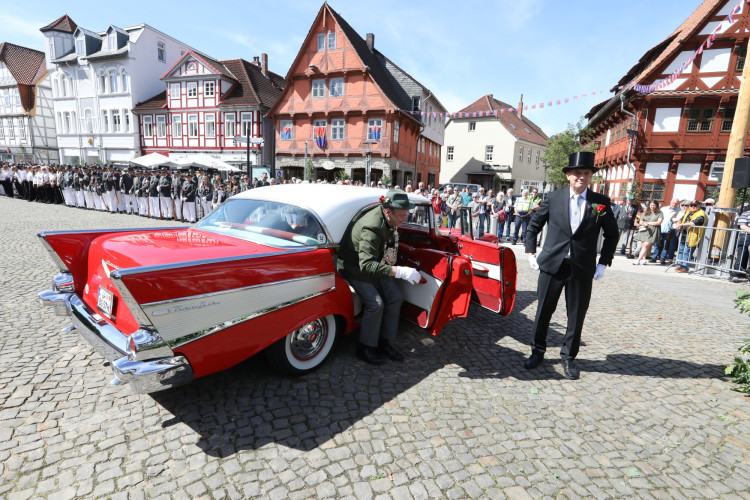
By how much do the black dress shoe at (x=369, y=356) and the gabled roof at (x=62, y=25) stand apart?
1963 inches

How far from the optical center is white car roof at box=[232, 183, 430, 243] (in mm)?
3629

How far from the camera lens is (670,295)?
7.37 m

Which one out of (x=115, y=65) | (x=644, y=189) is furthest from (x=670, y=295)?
(x=115, y=65)

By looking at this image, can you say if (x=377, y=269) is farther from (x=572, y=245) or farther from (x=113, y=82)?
(x=113, y=82)

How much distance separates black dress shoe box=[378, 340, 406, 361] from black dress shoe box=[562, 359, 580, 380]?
162cm

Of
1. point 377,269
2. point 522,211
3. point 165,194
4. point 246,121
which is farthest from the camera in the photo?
point 246,121

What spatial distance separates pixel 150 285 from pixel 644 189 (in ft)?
88.8

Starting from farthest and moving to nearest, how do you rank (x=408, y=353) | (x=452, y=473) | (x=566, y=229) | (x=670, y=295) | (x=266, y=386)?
(x=670, y=295) → (x=408, y=353) → (x=566, y=229) → (x=266, y=386) → (x=452, y=473)

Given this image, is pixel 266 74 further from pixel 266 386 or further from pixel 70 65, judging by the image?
pixel 266 386

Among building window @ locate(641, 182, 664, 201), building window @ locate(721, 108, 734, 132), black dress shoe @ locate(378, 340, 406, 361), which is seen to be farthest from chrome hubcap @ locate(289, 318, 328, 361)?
building window @ locate(721, 108, 734, 132)

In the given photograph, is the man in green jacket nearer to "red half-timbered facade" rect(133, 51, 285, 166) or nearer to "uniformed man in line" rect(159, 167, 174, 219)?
"uniformed man in line" rect(159, 167, 174, 219)

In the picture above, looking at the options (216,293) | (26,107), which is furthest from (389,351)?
(26,107)

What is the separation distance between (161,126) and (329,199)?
36.1 m

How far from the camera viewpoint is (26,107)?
143 feet
